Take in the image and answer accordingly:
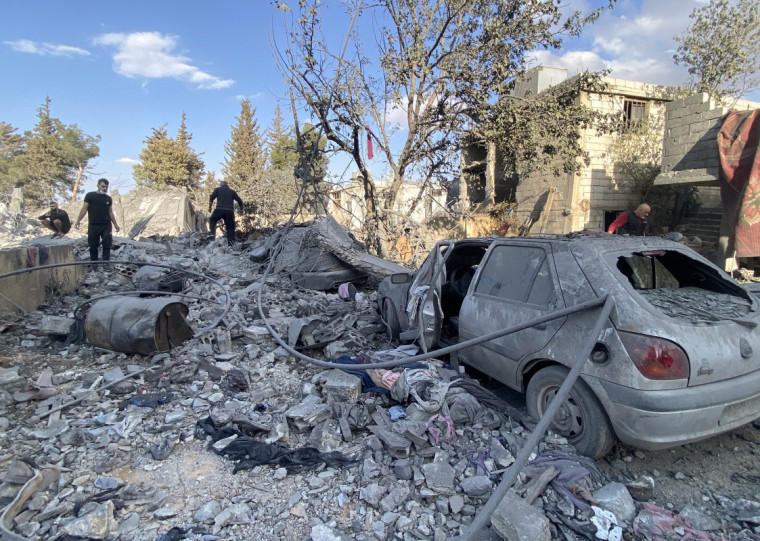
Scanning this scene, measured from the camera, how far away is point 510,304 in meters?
3.29

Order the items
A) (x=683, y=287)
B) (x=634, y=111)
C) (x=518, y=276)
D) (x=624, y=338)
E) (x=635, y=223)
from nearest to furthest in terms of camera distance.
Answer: (x=624, y=338)
(x=683, y=287)
(x=518, y=276)
(x=635, y=223)
(x=634, y=111)

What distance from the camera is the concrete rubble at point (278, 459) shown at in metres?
2.28

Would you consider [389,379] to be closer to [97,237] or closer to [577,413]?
[577,413]

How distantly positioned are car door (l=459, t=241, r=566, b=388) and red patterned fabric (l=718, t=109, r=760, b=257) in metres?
7.91

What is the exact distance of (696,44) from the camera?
58.5ft

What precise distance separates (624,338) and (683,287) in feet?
4.05

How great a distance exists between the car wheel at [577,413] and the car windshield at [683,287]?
0.75m

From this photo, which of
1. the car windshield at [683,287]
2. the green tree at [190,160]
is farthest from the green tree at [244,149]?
the car windshield at [683,287]

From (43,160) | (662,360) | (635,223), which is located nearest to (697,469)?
(662,360)

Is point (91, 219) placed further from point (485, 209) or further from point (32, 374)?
point (485, 209)

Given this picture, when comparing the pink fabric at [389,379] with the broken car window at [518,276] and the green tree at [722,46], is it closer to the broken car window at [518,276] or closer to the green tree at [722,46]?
the broken car window at [518,276]

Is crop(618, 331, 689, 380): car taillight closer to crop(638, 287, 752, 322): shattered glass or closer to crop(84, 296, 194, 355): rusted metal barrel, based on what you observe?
crop(638, 287, 752, 322): shattered glass

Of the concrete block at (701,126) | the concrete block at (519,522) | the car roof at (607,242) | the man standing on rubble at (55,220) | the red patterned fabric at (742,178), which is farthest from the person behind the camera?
the man standing on rubble at (55,220)

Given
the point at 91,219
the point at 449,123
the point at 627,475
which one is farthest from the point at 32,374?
the point at 449,123
